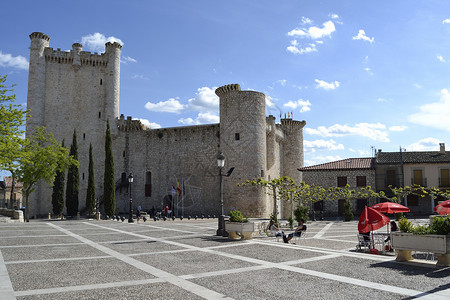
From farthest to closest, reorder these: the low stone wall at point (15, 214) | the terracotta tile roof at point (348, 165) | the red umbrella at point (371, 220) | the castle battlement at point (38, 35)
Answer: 1. the castle battlement at point (38, 35)
2. the terracotta tile roof at point (348, 165)
3. the low stone wall at point (15, 214)
4. the red umbrella at point (371, 220)

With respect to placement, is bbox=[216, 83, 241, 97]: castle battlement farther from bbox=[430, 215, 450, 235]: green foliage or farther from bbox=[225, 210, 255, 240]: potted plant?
bbox=[430, 215, 450, 235]: green foliage

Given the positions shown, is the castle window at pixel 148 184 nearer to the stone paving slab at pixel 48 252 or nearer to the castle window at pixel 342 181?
the castle window at pixel 342 181

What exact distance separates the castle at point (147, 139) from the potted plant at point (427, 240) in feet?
85.5

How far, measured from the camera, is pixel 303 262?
31.0 feet

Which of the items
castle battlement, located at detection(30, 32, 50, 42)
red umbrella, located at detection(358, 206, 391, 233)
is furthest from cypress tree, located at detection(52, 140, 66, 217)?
red umbrella, located at detection(358, 206, 391, 233)

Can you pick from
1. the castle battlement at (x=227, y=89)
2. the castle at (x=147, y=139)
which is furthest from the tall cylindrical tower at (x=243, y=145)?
the castle at (x=147, y=139)

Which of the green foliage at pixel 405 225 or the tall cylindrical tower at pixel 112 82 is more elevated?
the tall cylindrical tower at pixel 112 82

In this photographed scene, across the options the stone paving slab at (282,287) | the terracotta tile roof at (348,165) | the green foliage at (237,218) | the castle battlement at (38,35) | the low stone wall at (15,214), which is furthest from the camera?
the castle battlement at (38,35)

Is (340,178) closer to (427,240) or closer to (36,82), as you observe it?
(427,240)

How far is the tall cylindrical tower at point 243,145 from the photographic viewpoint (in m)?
35.6

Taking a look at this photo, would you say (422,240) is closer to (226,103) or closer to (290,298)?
(290,298)

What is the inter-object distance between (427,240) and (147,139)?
3614 centimetres

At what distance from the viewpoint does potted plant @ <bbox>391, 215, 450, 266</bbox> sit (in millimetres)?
8688

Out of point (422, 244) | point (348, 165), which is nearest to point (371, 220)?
point (422, 244)
